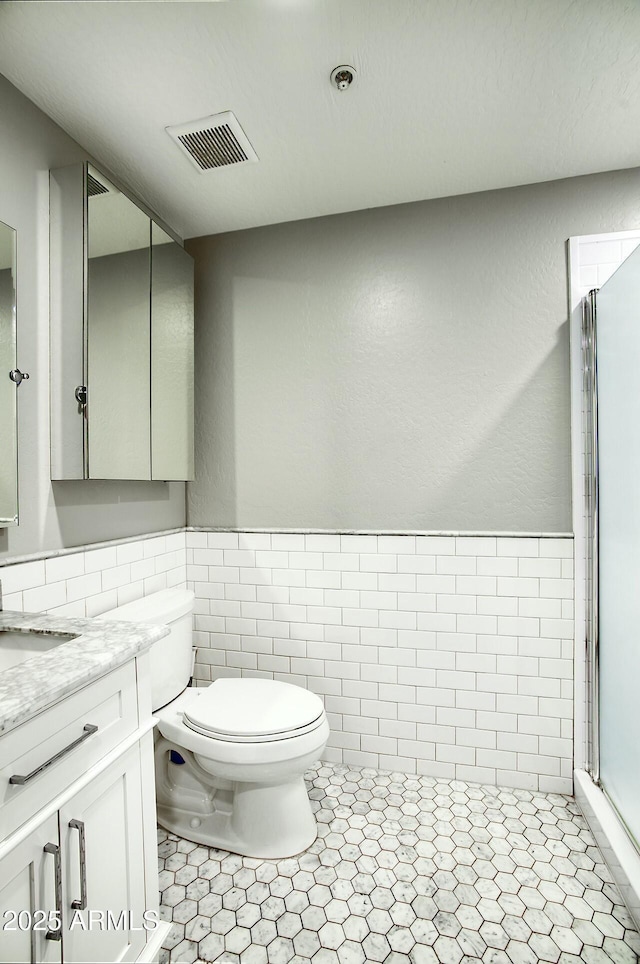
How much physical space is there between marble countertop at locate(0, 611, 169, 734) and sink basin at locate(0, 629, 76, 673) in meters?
0.01

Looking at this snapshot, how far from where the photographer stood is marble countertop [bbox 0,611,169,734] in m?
0.84

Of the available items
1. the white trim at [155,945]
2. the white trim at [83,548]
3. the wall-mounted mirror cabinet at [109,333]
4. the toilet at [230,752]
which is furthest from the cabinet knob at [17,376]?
the white trim at [155,945]

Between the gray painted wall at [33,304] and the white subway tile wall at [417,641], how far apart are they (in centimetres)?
85

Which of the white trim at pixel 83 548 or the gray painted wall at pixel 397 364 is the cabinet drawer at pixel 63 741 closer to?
the white trim at pixel 83 548

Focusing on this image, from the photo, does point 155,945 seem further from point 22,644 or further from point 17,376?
point 17,376

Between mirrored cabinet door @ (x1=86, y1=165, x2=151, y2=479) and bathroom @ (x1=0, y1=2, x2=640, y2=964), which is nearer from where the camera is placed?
bathroom @ (x1=0, y1=2, x2=640, y2=964)

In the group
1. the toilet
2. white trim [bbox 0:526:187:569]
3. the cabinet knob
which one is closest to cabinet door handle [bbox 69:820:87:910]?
the toilet

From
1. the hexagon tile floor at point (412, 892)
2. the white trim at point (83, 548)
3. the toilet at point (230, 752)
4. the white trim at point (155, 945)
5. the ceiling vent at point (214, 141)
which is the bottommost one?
the hexagon tile floor at point (412, 892)

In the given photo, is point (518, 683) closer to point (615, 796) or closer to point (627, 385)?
point (615, 796)

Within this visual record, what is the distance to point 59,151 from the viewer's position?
1562 millimetres

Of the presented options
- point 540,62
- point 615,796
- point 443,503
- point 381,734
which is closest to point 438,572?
point 443,503

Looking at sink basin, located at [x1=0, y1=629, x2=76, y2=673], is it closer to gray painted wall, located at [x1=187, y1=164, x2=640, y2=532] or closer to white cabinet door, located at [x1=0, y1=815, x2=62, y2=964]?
white cabinet door, located at [x1=0, y1=815, x2=62, y2=964]

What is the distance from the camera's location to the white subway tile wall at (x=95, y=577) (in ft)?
4.71

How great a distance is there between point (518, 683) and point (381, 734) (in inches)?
23.8
